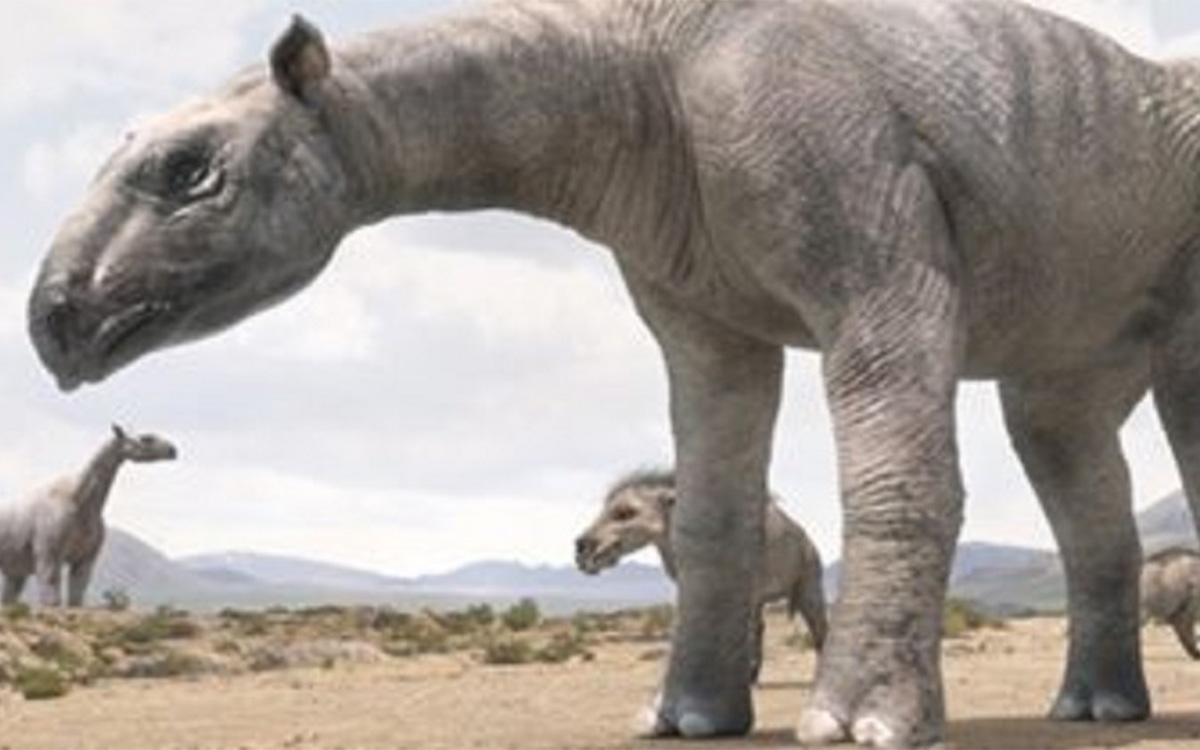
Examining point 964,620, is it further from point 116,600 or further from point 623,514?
point 623,514

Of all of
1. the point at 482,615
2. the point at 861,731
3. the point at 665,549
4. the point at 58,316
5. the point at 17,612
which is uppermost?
the point at 482,615

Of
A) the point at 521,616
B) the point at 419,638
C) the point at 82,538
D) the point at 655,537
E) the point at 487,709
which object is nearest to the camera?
the point at 487,709

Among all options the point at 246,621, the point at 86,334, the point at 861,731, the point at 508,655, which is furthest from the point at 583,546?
the point at 246,621

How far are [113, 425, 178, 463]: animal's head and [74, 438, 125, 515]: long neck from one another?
0.79ft

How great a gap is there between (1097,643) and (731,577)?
1.82 metres

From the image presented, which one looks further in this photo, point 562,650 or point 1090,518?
point 562,650

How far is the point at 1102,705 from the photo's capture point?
9.22 metres

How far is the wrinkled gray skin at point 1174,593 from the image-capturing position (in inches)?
785

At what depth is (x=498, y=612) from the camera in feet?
106

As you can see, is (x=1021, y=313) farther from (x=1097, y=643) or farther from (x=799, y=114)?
(x=1097, y=643)

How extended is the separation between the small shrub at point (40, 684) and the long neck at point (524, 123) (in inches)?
349

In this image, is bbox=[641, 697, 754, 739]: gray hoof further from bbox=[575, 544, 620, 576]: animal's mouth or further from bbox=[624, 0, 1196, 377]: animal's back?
bbox=[575, 544, 620, 576]: animal's mouth

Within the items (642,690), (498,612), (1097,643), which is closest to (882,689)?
(1097,643)

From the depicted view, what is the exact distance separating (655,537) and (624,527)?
25cm
